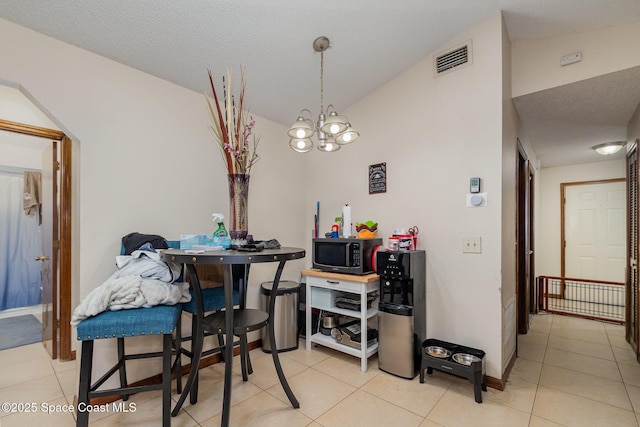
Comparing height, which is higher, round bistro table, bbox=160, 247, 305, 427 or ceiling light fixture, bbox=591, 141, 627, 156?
ceiling light fixture, bbox=591, 141, 627, 156

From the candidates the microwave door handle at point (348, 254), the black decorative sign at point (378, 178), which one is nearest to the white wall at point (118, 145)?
the microwave door handle at point (348, 254)

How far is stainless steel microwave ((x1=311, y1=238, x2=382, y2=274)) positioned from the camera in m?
2.54

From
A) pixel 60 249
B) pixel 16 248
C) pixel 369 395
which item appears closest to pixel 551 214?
pixel 369 395

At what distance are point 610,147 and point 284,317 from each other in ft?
14.5

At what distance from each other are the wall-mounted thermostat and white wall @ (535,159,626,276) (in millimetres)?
3399

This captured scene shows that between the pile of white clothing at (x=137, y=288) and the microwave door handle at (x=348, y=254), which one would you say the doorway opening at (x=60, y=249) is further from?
the microwave door handle at (x=348, y=254)

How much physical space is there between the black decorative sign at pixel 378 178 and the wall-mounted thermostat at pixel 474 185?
79 cm

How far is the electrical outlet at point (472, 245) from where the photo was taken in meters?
2.27

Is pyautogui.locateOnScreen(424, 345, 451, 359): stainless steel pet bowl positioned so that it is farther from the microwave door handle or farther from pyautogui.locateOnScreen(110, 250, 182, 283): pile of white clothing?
pyautogui.locateOnScreen(110, 250, 182, 283): pile of white clothing

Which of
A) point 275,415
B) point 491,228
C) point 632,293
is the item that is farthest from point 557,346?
point 275,415

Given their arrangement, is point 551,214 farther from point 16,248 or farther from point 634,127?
point 16,248

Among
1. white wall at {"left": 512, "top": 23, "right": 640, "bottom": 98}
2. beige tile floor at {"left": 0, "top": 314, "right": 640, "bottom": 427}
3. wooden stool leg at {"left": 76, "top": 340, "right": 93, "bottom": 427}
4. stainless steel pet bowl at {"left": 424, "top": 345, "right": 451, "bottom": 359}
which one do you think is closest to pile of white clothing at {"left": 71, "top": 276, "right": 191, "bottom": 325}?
wooden stool leg at {"left": 76, "top": 340, "right": 93, "bottom": 427}

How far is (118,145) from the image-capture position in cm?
212

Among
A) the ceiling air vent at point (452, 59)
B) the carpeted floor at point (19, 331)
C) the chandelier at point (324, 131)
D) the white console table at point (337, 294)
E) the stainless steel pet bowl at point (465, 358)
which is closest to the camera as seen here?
the chandelier at point (324, 131)
